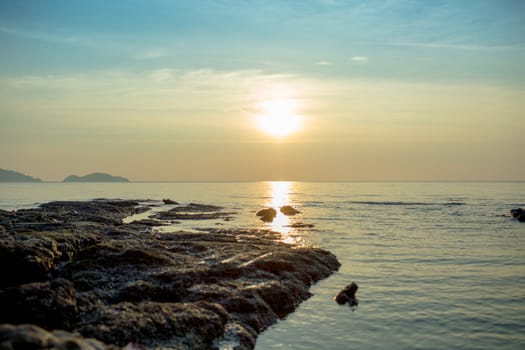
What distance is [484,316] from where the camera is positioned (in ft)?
58.4

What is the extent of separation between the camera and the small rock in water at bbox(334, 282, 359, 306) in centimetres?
1970

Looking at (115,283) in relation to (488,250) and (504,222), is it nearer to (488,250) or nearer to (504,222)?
(488,250)

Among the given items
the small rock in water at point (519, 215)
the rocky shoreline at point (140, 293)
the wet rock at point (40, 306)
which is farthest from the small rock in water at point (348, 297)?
the small rock in water at point (519, 215)

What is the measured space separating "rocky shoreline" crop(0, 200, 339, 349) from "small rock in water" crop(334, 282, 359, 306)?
1753 millimetres

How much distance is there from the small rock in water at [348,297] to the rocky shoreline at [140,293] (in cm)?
175

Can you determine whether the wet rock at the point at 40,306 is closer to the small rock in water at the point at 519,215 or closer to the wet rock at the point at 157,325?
the wet rock at the point at 157,325

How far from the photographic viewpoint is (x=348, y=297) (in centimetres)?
1997

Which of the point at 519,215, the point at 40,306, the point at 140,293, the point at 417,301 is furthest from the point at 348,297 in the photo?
the point at 519,215

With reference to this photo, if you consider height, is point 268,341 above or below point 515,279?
below

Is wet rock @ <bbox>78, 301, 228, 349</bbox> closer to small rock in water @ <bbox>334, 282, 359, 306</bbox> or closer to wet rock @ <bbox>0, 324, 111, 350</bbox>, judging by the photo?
wet rock @ <bbox>0, 324, 111, 350</bbox>

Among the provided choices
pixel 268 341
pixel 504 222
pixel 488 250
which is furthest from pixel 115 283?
pixel 504 222

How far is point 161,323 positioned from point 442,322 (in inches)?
450

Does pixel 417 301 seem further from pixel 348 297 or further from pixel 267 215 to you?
pixel 267 215

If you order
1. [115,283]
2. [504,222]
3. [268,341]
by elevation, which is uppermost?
[504,222]
